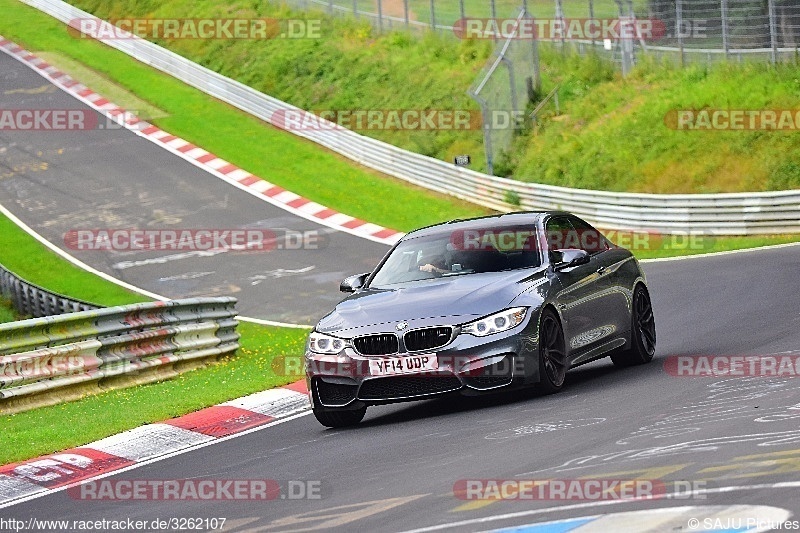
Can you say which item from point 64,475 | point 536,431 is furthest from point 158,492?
point 536,431

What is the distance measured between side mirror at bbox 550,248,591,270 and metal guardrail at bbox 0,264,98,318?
32.4 ft

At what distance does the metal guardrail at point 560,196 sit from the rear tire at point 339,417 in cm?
1557

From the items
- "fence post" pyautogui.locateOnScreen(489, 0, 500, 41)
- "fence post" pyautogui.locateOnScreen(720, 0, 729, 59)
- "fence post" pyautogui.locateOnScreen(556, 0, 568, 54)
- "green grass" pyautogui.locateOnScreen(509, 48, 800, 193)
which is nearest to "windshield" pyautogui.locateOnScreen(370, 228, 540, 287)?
"green grass" pyautogui.locateOnScreen(509, 48, 800, 193)

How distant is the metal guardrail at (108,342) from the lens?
14.5 m

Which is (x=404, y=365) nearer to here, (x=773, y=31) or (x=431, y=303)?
(x=431, y=303)

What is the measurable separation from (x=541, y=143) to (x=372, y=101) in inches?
316

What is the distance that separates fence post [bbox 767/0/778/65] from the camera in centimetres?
3044

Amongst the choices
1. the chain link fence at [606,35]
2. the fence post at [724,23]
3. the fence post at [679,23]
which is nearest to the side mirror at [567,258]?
the chain link fence at [606,35]

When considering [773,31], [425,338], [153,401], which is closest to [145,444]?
[425,338]

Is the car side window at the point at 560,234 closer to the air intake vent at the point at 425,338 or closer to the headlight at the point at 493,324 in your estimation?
the headlight at the point at 493,324

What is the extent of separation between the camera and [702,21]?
107 ft

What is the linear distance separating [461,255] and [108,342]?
5257mm

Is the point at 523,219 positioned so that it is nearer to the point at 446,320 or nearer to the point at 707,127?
the point at 446,320

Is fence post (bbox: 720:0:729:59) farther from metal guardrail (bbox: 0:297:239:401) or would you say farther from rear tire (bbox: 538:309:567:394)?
rear tire (bbox: 538:309:567:394)
